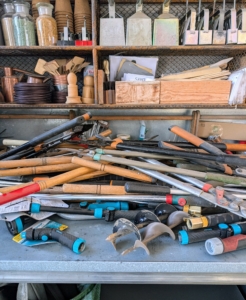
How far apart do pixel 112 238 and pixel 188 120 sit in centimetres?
100

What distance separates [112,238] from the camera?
18.1 inches

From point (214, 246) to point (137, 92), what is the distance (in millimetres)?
779

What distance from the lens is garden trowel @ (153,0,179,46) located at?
38.4 inches

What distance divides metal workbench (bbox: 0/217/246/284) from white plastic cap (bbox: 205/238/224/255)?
0.06 ft

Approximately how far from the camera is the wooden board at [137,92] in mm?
986

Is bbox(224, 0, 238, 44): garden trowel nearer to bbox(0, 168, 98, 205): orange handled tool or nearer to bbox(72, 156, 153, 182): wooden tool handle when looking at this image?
bbox(72, 156, 153, 182): wooden tool handle

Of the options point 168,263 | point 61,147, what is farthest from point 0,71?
point 168,263

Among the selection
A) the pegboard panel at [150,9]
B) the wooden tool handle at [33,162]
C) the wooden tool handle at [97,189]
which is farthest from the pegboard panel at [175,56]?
the wooden tool handle at [97,189]

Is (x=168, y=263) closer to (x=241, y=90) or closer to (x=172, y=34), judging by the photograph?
(x=241, y=90)

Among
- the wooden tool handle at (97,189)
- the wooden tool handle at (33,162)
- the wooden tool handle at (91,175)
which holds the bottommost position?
the wooden tool handle at (97,189)

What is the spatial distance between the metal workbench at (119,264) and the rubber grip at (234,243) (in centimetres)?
2

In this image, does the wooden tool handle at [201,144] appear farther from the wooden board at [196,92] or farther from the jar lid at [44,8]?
the jar lid at [44,8]

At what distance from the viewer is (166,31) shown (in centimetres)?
98

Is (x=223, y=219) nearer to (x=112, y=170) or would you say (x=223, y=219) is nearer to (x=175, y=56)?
(x=112, y=170)
